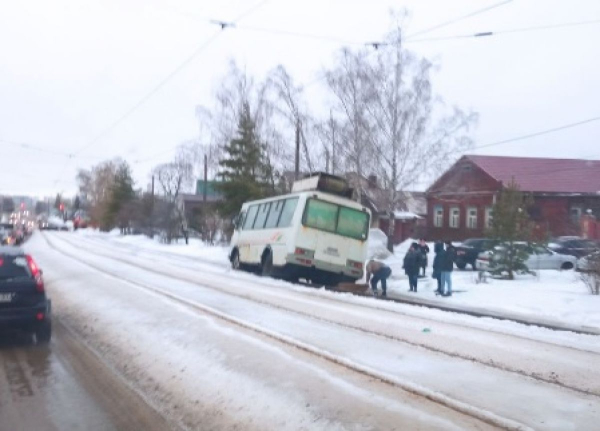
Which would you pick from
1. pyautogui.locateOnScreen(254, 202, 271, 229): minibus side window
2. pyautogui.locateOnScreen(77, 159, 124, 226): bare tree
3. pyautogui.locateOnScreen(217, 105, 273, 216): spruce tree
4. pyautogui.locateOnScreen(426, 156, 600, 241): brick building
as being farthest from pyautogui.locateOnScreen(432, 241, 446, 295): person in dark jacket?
pyautogui.locateOnScreen(77, 159, 124, 226): bare tree

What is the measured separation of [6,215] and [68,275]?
123893 millimetres

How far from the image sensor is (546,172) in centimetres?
5462

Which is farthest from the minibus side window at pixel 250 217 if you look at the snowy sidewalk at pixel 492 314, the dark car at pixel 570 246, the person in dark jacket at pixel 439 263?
the dark car at pixel 570 246

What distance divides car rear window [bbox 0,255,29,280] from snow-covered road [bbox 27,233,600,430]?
5.19ft

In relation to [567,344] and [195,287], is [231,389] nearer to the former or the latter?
[567,344]

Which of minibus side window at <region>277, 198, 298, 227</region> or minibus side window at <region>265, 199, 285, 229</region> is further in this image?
minibus side window at <region>265, 199, 285, 229</region>

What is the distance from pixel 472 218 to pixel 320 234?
115 ft

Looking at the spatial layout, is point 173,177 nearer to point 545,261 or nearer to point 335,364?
point 545,261

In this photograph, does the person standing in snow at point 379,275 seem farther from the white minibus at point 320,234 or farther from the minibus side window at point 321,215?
the minibus side window at point 321,215

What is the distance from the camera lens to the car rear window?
1123 centimetres

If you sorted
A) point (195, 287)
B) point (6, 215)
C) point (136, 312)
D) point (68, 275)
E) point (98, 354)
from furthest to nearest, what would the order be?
point (6, 215)
point (68, 275)
point (195, 287)
point (136, 312)
point (98, 354)

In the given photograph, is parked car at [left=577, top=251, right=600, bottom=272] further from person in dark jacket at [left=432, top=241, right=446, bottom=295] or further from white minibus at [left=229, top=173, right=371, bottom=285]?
white minibus at [left=229, top=173, right=371, bottom=285]

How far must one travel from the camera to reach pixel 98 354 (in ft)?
35.4

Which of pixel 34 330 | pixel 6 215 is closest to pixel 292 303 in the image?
pixel 34 330
